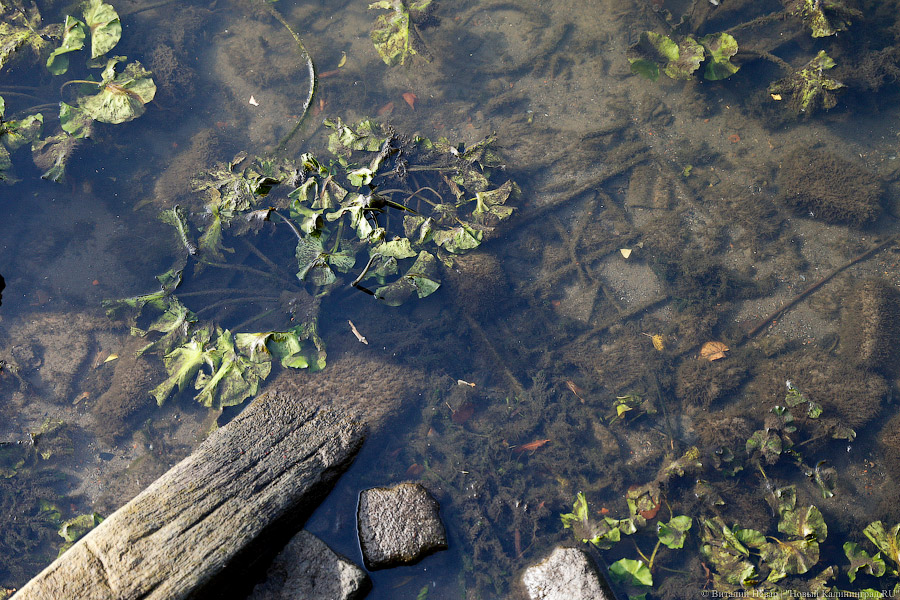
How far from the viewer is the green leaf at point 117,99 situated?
4242 millimetres

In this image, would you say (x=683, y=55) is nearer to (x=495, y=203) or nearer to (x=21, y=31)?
(x=495, y=203)

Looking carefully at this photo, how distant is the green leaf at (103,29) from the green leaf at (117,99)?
21cm

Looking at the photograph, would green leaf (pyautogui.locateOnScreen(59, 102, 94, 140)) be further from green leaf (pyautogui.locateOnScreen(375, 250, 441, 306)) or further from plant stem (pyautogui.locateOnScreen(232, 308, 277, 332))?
green leaf (pyautogui.locateOnScreen(375, 250, 441, 306))

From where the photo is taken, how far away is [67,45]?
176 inches

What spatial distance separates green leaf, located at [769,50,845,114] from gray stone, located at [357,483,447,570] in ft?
17.0

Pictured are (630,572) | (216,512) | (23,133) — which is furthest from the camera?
(23,133)

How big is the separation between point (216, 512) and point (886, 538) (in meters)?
4.15

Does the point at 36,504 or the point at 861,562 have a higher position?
the point at 861,562

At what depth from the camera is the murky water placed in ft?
→ 11.1

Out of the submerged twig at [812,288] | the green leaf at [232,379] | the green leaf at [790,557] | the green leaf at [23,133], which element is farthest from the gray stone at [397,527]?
the green leaf at [23,133]

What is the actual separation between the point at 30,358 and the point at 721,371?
19.0 ft

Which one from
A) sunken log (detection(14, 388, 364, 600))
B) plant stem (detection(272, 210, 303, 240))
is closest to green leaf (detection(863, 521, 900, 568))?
sunken log (detection(14, 388, 364, 600))

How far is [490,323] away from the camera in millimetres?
4051

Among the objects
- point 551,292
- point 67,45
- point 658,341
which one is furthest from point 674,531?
point 67,45
